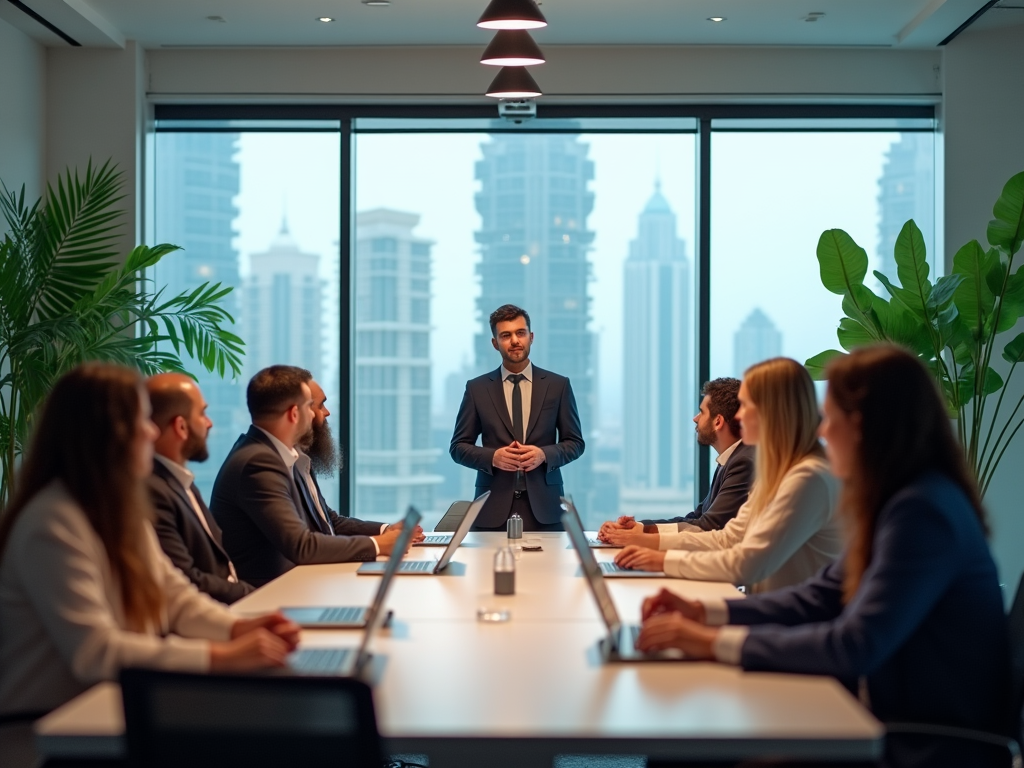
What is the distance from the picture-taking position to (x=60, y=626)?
2.14 metres

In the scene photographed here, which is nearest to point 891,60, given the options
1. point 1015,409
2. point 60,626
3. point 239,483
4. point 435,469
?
point 1015,409

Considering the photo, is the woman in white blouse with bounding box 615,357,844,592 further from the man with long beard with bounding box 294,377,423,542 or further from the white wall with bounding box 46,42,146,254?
the white wall with bounding box 46,42,146,254

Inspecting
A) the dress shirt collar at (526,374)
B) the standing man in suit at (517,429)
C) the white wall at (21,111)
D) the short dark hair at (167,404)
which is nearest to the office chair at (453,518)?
the standing man in suit at (517,429)

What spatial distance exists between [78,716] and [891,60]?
A: 255 inches

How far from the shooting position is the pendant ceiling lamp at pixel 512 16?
159 inches

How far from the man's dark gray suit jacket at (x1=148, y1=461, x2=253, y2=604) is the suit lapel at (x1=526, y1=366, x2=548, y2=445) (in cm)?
247

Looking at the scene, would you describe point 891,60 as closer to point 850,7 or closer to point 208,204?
point 850,7

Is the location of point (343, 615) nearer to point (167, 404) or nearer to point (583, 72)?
point (167, 404)

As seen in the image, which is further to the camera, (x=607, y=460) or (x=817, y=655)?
(x=607, y=460)

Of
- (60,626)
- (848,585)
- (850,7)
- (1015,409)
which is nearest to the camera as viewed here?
(60,626)

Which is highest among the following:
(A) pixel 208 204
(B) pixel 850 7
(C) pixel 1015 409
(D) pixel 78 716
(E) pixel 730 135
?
(B) pixel 850 7

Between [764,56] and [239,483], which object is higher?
[764,56]

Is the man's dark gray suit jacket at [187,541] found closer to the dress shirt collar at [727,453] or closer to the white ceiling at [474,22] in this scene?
the dress shirt collar at [727,453]

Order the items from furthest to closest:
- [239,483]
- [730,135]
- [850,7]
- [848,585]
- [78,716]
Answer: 1. [730,135]
2. [850,7]
3. [239,483]
4. [848,585]
5. [78,716]
